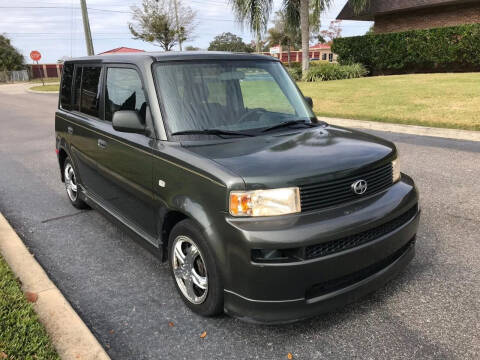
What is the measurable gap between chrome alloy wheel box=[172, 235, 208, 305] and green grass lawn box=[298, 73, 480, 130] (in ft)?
→ 29.3

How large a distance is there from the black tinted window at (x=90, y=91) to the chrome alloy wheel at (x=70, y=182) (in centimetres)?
109

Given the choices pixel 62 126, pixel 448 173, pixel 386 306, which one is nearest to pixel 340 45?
pixel 448 173

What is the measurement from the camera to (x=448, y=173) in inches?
252

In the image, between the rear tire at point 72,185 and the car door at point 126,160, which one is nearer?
the car door at point 126,160

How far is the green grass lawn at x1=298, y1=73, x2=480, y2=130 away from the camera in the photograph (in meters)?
11.2

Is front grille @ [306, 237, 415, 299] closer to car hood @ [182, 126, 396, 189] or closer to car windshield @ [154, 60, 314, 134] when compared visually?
car hood @ [182, 126, 396, 189]

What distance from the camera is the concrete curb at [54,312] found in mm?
2578

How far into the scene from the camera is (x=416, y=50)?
23891 millimetres

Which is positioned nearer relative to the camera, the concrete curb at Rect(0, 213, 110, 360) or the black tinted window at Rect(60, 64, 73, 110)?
the concrete curb at Rect(0, 213, 110, 360)

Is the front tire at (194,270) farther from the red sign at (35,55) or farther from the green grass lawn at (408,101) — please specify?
the red sign at (35,55)

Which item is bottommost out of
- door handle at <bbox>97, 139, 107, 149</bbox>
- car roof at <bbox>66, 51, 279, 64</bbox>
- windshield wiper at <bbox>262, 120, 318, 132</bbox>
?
door handle at <bbox>97, 139, 107, 149</bbox>

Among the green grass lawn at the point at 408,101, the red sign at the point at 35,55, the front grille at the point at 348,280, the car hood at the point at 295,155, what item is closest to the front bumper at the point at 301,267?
the front grille at the point at 348,280

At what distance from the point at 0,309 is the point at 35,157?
6.47m

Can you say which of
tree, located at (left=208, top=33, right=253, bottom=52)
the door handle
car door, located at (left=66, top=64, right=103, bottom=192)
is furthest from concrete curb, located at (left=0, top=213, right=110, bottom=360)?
tree, located at (left=208, top=33, right=253, bottom=52)
